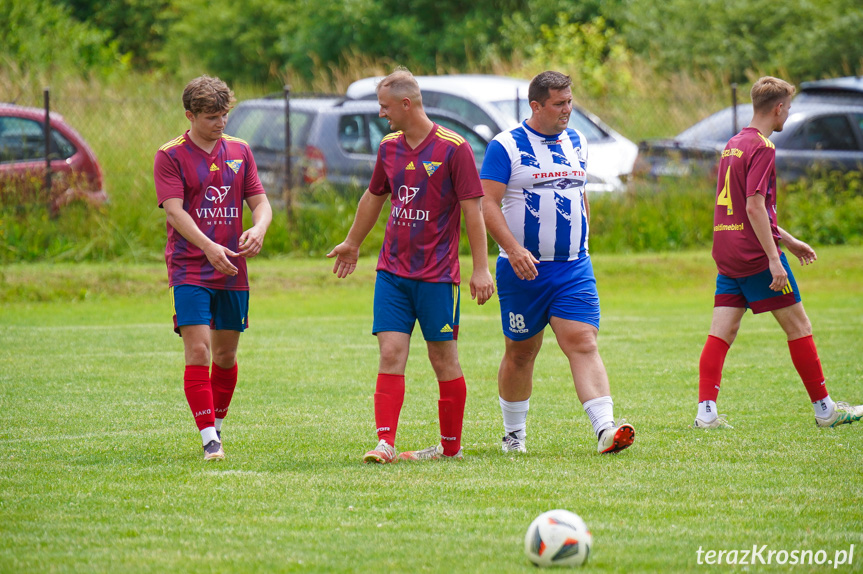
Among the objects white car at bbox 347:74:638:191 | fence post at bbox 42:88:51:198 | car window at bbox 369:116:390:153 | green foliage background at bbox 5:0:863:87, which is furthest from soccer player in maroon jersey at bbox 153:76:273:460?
green foliage background at bbox 5:0:863:87

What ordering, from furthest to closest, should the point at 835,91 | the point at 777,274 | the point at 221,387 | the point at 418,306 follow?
the point at 835,91
the point at 777,274
the point at 221,387
the point at 418,306

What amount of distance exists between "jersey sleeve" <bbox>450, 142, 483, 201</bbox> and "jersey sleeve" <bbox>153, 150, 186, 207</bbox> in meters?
1.38

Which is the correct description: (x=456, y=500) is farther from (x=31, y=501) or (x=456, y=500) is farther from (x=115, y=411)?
(x=115, y=411)

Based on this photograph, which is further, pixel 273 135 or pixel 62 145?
pixel 273 135

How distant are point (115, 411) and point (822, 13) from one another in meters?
21.3

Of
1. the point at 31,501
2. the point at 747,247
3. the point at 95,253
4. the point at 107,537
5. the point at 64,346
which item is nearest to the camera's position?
the point at 107,537

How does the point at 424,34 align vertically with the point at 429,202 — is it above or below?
above

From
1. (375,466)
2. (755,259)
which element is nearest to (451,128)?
(755,259)

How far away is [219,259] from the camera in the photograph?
17.6ft

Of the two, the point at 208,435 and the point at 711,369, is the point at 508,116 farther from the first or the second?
the point at 208,435

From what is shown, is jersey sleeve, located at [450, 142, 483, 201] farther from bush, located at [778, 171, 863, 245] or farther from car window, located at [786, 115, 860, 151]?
car window, located at [786, 115, 860, 151]

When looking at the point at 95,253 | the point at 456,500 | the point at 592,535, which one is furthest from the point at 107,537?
the point at 95,253

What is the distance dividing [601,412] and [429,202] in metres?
1.37

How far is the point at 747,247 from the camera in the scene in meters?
6.30
